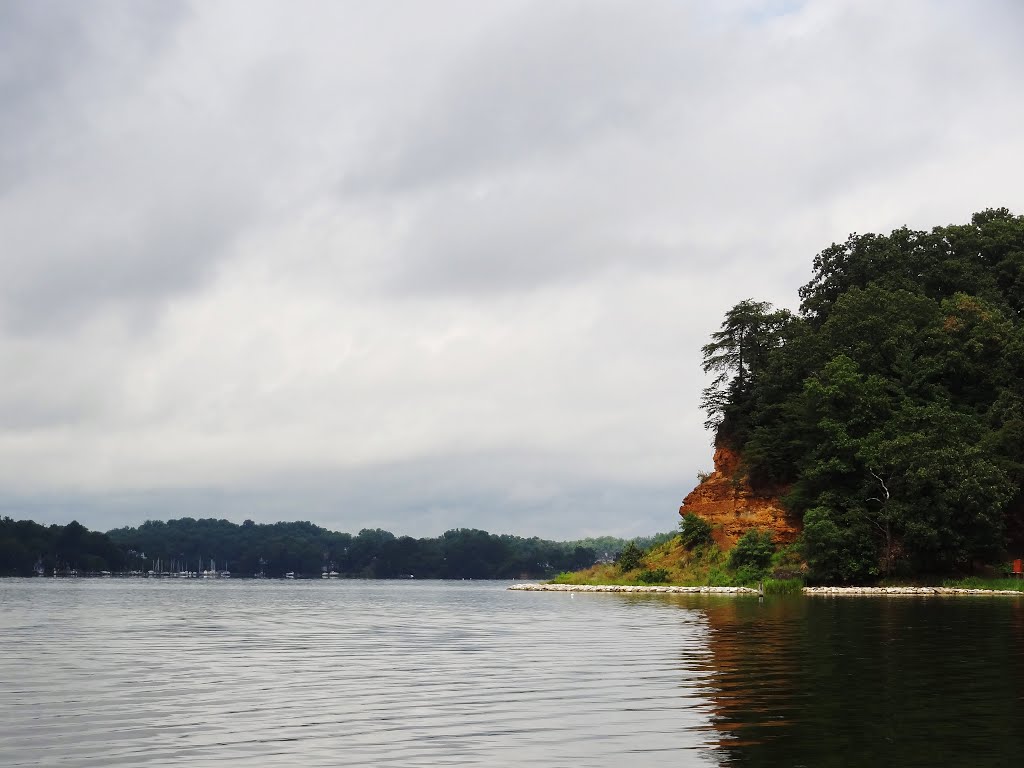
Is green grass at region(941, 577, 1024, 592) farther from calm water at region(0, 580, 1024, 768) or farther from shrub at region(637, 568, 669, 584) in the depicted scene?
calm water at region(0, 580, 1024, 768)

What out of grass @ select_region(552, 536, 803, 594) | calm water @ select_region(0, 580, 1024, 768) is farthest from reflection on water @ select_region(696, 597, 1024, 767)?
grass @ select_region(552, 536, 803, 594)

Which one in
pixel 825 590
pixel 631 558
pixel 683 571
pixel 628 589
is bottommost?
pixel 628 589

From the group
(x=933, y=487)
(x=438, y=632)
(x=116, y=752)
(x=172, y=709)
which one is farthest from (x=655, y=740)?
(x=933, y=487)

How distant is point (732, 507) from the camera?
112 metres

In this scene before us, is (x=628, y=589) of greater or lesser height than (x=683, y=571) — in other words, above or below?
below

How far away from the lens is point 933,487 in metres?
87.1

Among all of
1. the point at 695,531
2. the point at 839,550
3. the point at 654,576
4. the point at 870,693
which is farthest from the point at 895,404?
the point at 870,693

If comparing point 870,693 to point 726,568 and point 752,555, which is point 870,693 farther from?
point 726,568

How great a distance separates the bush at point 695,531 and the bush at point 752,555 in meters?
8.07

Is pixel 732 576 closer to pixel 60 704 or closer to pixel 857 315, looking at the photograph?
pixel 857 315

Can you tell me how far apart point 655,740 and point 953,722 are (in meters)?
5.55

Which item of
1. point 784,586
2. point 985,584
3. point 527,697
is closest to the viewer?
point 527,697

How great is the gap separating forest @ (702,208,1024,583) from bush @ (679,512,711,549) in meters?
6.88

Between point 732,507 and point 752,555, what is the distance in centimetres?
1277
